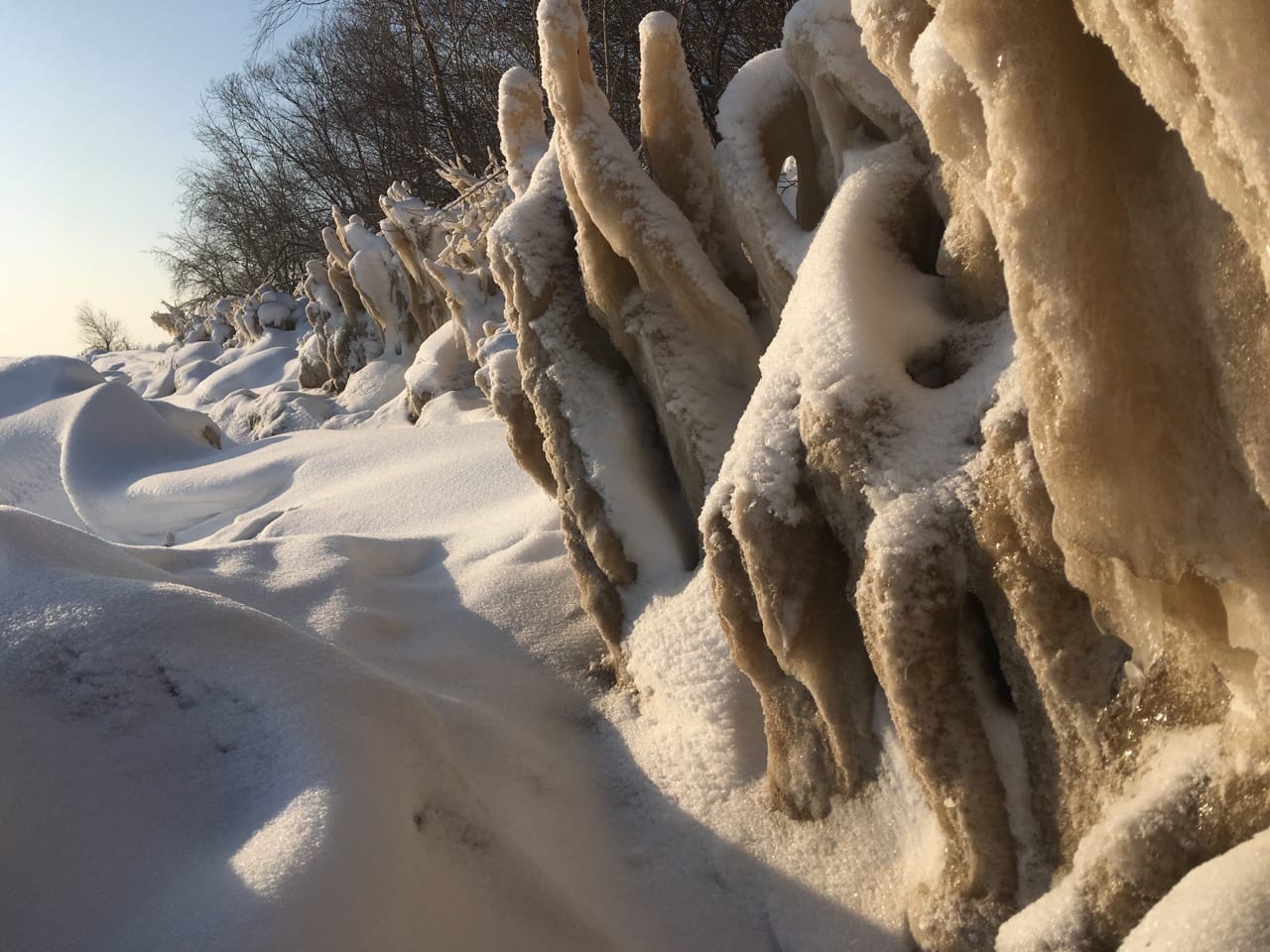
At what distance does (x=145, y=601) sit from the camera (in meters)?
2.15

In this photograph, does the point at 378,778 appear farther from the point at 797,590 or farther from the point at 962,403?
the point at 962,403

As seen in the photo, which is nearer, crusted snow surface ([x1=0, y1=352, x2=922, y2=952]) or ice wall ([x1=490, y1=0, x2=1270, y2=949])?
ice wall ([x1=490, y1=0, x2=1270, y2=949])

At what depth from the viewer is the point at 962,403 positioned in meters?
1.60

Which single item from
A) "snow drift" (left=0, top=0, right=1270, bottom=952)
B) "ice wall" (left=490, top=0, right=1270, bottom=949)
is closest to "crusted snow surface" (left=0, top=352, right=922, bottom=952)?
"snow drift" (left=0, top=0, right=1270, bottom=952)

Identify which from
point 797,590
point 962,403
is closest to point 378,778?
point 797,590

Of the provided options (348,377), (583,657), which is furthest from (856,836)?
(348,377)

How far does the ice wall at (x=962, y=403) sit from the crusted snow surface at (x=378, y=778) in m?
0.18

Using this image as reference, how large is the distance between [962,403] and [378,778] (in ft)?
4.06

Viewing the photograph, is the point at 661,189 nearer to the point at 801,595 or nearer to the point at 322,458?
the point at 801,595

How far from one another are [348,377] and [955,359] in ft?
30.6

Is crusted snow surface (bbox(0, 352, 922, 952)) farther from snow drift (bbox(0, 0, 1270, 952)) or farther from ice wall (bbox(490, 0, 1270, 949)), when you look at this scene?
ice wall (bbox(490, 0, 1270, 949))

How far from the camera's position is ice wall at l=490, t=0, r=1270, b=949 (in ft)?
3.47

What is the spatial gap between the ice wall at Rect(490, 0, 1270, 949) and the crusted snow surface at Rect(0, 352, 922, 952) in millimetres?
180

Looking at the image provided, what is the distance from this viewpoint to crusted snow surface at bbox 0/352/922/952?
160cm
